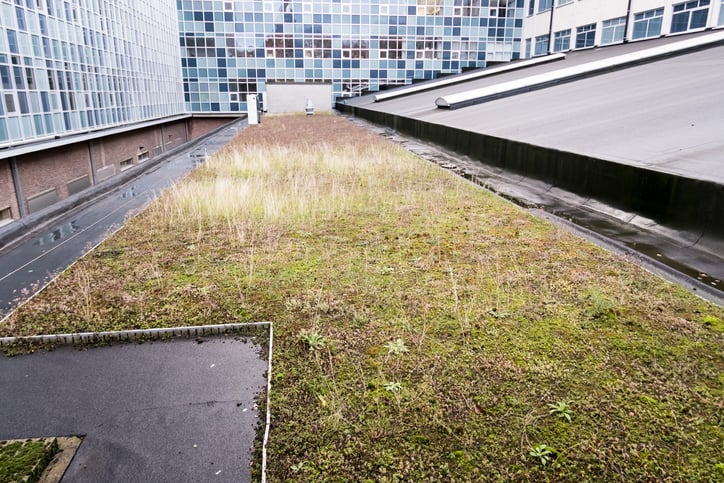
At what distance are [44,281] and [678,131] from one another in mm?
10483

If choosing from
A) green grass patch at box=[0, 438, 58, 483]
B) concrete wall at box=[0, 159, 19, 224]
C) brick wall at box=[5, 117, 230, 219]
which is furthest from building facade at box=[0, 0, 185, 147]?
green grass patch at box=[0, 438, 58, 483]

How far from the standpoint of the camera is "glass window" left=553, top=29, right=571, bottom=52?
1759 inches

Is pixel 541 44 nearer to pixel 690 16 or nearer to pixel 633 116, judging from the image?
pixel 690 16

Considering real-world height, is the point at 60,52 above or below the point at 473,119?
above

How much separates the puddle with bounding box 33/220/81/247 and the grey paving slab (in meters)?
2.97

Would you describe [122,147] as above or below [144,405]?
below

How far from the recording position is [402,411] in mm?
3426

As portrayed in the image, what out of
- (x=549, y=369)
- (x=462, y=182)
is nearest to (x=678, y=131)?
(x=462, y=182)

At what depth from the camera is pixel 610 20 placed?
38094mm

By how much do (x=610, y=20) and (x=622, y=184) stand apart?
3745 cm

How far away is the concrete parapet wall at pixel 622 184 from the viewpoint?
242 inches

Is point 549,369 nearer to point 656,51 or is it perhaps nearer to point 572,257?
point 572,257

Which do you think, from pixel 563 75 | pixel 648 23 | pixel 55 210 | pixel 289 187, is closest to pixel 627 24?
pixel 648 23

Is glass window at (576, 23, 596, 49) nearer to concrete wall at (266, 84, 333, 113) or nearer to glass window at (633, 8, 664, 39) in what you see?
glass window at (633, 8, 664, 39)
